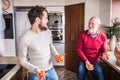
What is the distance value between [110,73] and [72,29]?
257cm

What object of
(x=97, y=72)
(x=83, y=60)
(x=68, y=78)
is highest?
(x=83, y=60)

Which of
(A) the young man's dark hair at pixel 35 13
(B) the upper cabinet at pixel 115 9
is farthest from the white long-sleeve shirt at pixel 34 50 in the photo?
(B) the upper cabinet at pixel 115 9

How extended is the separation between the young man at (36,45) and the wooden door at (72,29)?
2.89 m

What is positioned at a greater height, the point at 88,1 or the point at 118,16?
the point at 88,1

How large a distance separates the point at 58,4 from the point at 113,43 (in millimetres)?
2585

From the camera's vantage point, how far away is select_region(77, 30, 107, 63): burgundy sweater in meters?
2.58

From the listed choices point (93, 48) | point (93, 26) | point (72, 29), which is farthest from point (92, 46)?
point (72, 29)

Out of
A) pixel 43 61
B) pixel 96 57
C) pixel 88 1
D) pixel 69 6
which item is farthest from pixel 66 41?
pixel 43 61

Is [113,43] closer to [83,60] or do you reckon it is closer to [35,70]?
[83,60]

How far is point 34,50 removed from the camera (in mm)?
1704

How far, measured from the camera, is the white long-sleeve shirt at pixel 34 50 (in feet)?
5.40

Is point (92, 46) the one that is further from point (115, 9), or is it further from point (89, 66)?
point (115, 9)

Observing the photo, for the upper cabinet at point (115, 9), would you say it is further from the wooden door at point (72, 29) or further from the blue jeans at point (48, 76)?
the blue jeans at point (48, 76)

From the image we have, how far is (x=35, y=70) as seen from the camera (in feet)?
5.24
